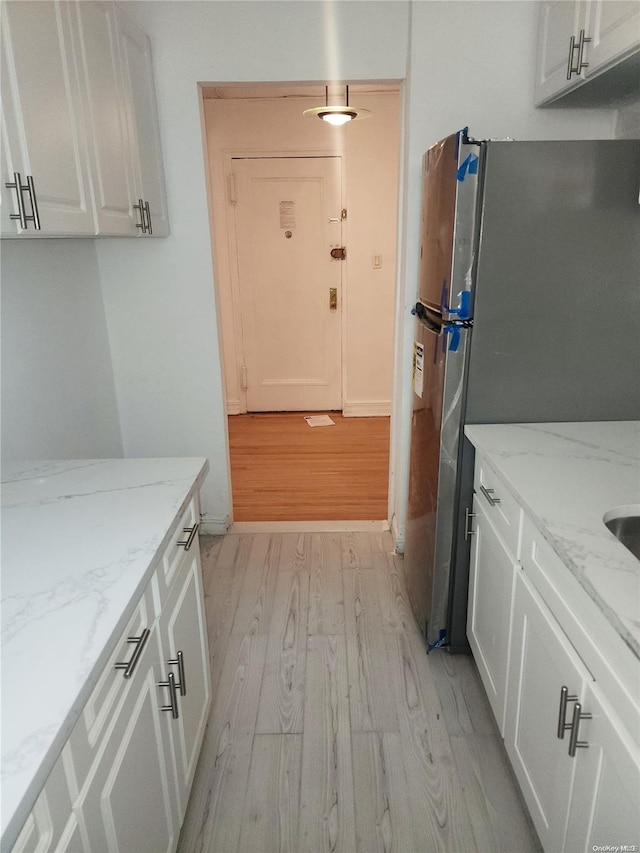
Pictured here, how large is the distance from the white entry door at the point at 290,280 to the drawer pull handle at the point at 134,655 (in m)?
3.87

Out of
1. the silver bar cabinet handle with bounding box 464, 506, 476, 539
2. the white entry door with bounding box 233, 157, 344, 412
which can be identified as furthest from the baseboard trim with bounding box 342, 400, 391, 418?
the silver bar cabinet handle with bounding box 464, 506, 476, 539

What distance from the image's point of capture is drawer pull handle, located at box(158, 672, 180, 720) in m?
1.37

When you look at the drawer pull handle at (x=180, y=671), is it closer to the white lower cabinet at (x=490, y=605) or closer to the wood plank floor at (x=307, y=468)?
the white lower cabinet at (x=490, y=605)

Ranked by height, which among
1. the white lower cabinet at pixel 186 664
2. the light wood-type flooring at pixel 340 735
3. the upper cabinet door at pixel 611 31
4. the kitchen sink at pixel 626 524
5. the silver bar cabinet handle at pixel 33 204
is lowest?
the light wood-type flooring at pixel 340 735

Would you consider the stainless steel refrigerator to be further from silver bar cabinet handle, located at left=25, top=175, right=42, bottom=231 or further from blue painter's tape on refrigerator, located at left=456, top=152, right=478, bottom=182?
silver bar cabinet handle, located at left=25, top=175, right=42, bottom=231

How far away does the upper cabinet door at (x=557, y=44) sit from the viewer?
192cm

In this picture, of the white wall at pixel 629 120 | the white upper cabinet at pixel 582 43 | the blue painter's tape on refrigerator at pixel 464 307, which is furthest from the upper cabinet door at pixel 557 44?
the blue painter's tape on refrigerator at pixel 464 307

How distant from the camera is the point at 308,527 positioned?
128 inches

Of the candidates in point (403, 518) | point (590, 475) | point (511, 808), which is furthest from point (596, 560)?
point (403, 518)

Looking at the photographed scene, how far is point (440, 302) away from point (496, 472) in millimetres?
613

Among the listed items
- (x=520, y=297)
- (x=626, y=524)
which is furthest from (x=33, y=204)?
(x=626, y=524)

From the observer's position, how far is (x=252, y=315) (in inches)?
191

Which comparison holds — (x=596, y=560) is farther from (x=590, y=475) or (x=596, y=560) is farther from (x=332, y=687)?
(x=332, y=687)

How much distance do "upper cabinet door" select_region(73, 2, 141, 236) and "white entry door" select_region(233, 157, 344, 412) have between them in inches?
100.0
